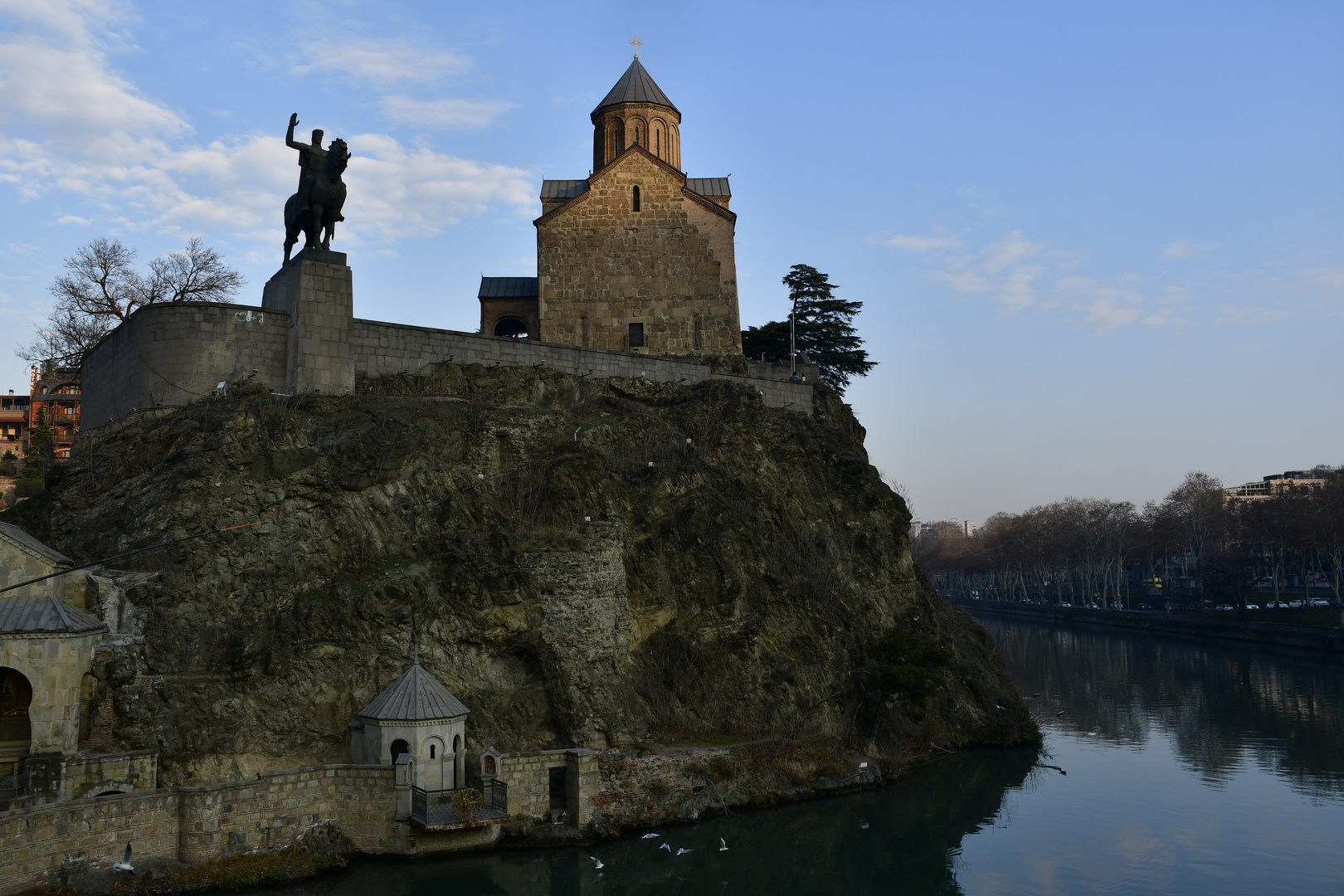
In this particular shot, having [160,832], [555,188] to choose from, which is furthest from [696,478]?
[555,188]

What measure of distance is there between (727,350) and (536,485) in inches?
504

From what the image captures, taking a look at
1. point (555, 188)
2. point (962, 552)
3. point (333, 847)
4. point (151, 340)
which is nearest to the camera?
point (333, 847)

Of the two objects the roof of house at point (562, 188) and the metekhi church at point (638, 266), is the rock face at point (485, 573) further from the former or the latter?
the roof of house at point (562, 188)

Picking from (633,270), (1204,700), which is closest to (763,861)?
(633,270)

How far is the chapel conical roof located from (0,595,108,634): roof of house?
31005 mm

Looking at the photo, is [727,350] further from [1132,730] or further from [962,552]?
[962,552]

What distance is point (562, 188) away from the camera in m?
42.7

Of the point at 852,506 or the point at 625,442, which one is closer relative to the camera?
the point at 625,442

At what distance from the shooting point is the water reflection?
19.2m

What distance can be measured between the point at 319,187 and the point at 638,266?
14652 millimetres

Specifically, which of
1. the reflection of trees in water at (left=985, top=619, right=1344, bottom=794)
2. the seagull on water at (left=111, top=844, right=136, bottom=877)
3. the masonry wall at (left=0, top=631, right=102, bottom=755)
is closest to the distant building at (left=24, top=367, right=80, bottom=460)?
the masonry wall at (left=0, top=631, right=102, bottom=755)

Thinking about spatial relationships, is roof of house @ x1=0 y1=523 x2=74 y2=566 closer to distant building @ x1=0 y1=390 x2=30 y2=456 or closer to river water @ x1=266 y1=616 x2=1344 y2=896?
river water @ x1=266 y1=616 x2=1344 y2=896

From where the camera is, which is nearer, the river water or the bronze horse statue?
the river water

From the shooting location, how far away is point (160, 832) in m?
17.5
